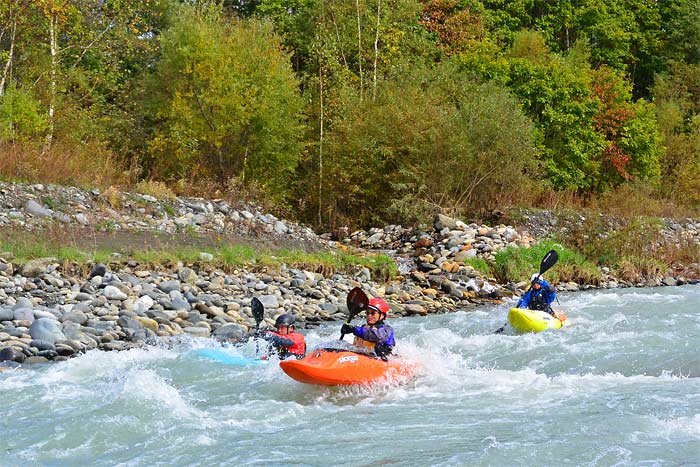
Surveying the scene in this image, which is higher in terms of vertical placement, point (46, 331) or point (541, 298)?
point (46, 331)

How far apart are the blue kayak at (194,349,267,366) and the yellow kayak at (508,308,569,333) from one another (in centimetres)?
357

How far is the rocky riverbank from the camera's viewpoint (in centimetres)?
973

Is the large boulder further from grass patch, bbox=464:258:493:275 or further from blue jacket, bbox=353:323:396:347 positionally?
grass patch, bbox=464:258:493:275

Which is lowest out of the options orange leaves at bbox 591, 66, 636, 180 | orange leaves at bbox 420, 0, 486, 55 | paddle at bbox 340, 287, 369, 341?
paddle at bbox 340, 287, 369, 341

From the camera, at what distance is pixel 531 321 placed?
1034cm

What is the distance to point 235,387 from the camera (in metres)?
7.62

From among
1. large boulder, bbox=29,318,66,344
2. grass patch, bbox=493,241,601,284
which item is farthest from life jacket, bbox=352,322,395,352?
grass patch, bbox=493,241,601,284

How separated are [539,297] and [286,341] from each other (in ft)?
13.5

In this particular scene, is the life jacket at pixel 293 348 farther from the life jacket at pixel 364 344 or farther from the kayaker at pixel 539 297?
the kayaker at pixel 539 297

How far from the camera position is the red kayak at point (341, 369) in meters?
7.20

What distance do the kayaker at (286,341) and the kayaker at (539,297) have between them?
12.3ft

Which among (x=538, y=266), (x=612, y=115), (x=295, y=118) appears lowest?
(x=538, y=266)

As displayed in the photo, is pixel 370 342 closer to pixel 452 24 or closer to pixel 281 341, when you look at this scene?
pixel 281 341

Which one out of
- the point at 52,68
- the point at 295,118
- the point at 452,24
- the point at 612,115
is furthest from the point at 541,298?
the point at 452,24
